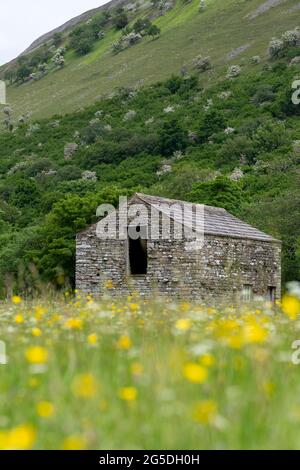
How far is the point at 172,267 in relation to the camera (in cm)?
2402

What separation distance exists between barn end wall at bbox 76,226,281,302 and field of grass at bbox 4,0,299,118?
69.4 meters

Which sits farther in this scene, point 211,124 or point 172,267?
point 211,124

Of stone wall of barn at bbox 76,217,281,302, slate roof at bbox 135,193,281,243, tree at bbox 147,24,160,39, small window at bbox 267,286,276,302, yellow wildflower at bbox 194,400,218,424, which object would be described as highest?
tree at bbox 147,24,160,39

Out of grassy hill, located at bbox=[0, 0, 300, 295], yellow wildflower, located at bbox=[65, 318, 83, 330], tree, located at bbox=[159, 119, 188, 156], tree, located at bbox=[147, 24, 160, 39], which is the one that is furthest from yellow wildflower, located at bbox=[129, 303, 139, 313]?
tree, located at bbox=[147, 24, 160, 39]

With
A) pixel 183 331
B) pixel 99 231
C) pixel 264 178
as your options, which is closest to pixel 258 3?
pixel 264 178

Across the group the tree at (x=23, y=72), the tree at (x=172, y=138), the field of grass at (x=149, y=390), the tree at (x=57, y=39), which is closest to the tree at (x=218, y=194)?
the tree at (x=172, y=138)

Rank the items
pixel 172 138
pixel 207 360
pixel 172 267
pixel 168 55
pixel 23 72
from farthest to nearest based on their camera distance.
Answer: pixel 23 72, pixel 168 55, pixel 172 138, pixel 172 267, pixel 207 360

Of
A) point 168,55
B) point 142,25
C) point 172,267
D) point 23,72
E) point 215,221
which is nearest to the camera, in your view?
point 172,267

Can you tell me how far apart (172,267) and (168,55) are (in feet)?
288

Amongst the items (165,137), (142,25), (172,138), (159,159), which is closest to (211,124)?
(172,138)

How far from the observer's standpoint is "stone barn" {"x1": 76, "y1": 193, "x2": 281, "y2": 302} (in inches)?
939

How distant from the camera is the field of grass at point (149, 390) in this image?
5602 millimetres

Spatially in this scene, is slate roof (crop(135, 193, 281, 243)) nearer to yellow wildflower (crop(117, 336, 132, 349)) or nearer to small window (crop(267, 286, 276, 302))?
small window (crop(267, 286, 276, 302))

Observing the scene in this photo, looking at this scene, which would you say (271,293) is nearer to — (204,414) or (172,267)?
(172,267)
